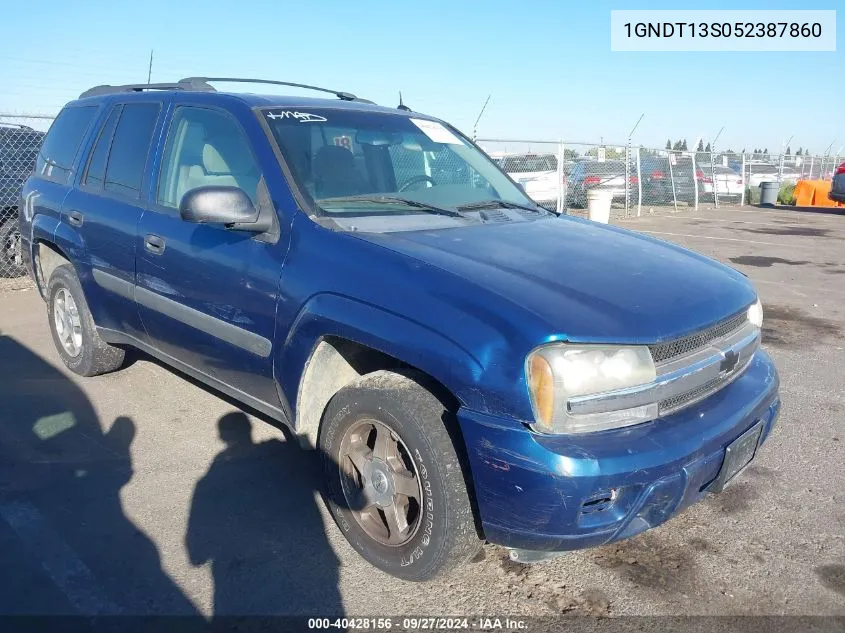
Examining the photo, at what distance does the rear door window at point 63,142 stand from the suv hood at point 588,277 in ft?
9.15

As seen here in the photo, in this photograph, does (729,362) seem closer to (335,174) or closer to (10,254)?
(335,174)

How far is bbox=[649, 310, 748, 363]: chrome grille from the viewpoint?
249cm

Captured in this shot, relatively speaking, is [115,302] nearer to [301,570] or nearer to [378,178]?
[378,178]

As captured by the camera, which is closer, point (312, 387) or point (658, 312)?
point (658, 312)

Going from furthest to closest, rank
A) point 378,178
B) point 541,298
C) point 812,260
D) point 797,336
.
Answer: point 812,260 < point 797,336 < point 378,178 < point 541,298

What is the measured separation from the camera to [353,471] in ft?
9.67

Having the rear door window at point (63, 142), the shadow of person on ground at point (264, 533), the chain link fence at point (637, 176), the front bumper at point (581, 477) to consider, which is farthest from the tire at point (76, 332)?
the chain link fence at point (637, 176)

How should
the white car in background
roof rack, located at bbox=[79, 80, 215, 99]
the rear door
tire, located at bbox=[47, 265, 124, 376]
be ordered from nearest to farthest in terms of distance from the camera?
1. the rear door
2. roof rack, located at bbox=[79, 80, 215, 99]
3. tire, located at bbox=[47, 265, 124, 376]
4. the white car in background

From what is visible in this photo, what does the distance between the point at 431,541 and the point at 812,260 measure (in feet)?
33.1

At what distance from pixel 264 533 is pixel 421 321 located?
52.7 inches

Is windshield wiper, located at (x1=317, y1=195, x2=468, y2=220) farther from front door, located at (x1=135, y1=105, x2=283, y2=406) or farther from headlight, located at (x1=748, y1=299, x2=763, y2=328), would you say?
headlight, located at (x1=748, y1=299, x2=763, y2=328)

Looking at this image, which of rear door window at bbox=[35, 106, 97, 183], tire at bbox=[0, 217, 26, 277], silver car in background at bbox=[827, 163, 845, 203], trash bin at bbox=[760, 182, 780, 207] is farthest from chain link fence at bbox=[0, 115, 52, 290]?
trash bin at bbox=[760, 182, 780, 207]

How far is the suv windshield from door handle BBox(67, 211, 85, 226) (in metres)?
1.65

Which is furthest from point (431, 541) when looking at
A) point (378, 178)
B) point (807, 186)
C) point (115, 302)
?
point (807, 186)
